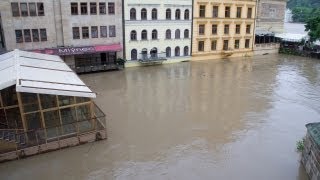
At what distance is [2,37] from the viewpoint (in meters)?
27.0

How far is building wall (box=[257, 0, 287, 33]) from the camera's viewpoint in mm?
43469

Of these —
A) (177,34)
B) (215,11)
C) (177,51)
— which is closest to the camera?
(177,34)

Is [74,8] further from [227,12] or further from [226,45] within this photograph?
[226,45]

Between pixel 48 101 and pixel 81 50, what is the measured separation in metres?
15.3

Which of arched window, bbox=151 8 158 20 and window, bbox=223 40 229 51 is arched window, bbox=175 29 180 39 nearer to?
arched window, bbox=151 8 158 20

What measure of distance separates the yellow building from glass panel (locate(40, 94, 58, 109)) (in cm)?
2508

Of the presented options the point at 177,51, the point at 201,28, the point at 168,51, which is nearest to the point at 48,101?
the point at 168,51

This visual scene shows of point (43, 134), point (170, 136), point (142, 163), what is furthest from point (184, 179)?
point (43, 134)

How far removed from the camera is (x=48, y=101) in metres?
15.2

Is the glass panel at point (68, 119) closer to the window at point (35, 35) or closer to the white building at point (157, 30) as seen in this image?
the window at point (35, 35)

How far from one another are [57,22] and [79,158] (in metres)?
17.8

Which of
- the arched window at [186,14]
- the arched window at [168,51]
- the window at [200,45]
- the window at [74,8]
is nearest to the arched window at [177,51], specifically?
the arched window at [168,51]

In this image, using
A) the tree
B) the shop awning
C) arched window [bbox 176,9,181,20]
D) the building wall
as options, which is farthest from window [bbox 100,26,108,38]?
the tree

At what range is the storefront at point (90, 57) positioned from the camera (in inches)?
1153
